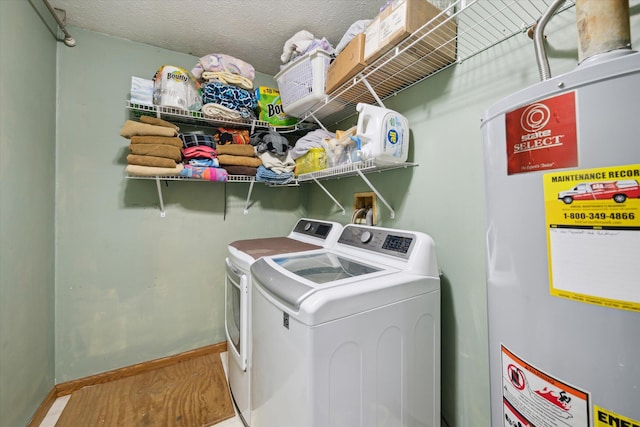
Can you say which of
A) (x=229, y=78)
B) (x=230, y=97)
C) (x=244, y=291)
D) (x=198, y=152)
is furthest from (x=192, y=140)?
(x=244, y=291)

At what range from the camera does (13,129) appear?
4.24ft

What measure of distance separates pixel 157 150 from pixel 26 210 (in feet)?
2.46

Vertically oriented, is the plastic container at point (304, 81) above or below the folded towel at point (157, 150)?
above

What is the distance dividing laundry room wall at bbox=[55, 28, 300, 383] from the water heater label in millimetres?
2205

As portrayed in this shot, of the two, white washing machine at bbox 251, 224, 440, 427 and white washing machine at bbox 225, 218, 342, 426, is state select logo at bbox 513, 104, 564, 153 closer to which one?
white washing machine at bbox 251, 224, 440, 427

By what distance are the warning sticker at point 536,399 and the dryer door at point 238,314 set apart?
1.15 metres

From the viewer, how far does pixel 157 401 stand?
1722 mm

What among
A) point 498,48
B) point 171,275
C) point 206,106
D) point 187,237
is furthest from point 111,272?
point 498,48

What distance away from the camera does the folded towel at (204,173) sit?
6.01 ft

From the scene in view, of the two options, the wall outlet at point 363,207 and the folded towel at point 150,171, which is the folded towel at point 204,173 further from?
the wall outlet at point 363,207

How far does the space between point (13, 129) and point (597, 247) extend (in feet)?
7.63

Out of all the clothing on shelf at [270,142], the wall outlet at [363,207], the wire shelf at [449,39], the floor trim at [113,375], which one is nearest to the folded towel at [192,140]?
the clothing on shelf at [270,142]

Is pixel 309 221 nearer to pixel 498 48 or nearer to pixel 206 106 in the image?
pixel 206 106

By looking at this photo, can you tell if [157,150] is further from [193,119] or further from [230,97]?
[230,97]
